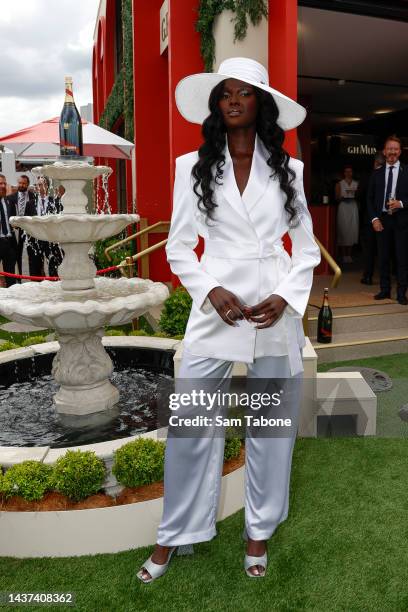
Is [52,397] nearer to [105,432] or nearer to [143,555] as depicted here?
[105,432]

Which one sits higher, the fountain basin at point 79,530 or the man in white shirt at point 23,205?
the man in white shirt at point 23,205

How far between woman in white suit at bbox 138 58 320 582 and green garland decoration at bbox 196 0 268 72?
17.1 ft

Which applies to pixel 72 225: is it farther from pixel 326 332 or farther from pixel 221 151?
pixel 326 332

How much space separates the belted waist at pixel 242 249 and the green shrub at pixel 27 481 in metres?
1.52

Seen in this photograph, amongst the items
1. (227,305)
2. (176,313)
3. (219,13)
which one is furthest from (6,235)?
(227,305)

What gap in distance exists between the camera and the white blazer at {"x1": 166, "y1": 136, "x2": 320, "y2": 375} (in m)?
2.47

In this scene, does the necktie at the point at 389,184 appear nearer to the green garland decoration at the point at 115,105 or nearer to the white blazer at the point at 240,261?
the white blazer at the point at 240,261

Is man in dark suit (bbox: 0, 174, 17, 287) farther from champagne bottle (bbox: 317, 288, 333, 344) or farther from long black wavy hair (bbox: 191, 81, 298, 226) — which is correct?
long black wavy hair (bbox: 191, 81, 298, 226)

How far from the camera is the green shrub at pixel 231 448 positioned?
131 inches

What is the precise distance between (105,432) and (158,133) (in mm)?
8209

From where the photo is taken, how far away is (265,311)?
2.40 metres

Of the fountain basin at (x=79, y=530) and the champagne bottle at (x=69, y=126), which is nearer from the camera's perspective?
the fountain basin at (x=79, y=530)

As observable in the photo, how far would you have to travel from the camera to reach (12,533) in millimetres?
2922

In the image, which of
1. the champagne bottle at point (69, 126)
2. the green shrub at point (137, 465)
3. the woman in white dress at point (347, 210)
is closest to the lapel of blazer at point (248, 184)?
the green shrub at point (137, 465)
